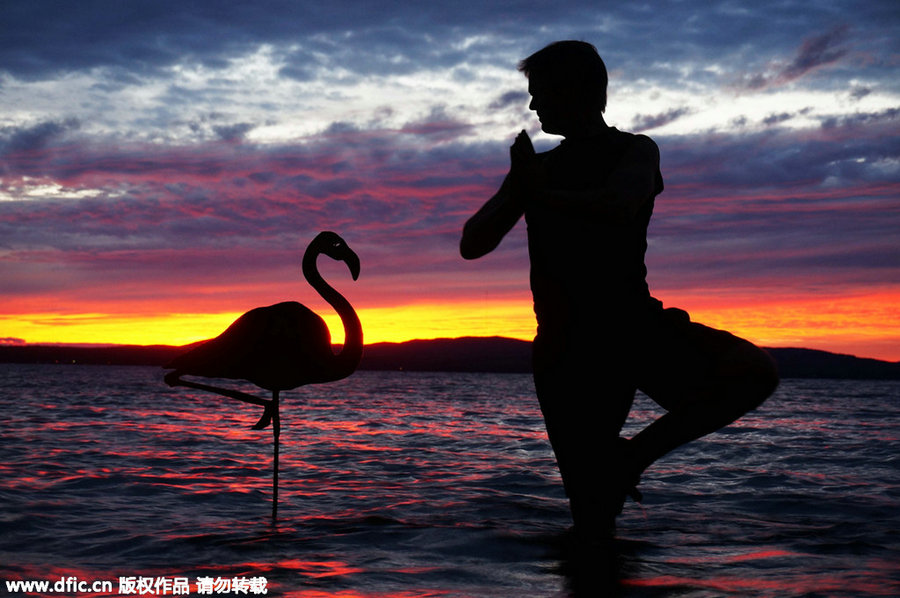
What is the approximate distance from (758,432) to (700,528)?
43.2ft

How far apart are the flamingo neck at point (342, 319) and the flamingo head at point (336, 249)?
0.11m

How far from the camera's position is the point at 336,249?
6082 mm

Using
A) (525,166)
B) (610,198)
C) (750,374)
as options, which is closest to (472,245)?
(525,166)

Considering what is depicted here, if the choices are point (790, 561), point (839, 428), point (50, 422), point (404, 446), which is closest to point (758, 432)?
point (839, 428)

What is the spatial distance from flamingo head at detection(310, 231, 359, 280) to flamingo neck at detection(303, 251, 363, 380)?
0.35 ft

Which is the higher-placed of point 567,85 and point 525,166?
point 567,85

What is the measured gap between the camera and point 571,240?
341cm

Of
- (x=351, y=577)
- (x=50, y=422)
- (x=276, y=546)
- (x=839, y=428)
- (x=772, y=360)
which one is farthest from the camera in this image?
(x=839, y=428)

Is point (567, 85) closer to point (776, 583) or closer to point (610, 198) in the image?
point (610, 198)

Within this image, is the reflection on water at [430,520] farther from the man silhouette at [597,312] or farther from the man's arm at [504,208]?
the man's arm at [504,208]

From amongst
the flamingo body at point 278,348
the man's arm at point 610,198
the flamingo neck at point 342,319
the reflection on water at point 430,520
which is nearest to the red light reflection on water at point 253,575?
the reflection on water at point 430,520

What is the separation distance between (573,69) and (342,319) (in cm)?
349

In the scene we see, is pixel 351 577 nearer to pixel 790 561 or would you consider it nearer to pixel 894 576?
pixel 790 561

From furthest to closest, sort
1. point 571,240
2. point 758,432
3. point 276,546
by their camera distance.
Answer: point 758,432
point 276,546
point 571,240
